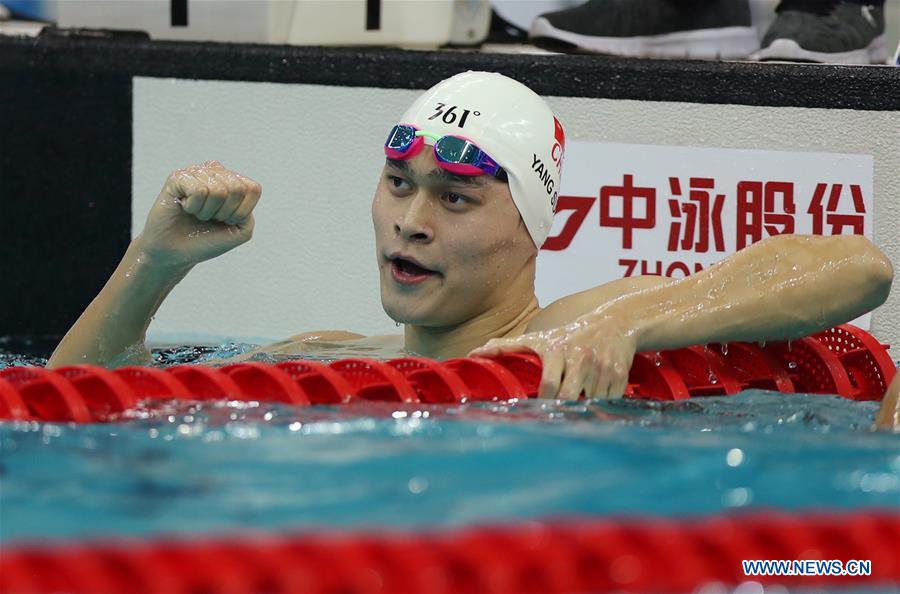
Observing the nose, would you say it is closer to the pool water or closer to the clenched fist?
the clenched fist

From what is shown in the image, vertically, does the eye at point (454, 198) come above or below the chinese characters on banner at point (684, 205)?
above

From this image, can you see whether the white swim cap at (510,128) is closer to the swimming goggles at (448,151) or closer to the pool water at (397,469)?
the swimming goggles at (448,151)

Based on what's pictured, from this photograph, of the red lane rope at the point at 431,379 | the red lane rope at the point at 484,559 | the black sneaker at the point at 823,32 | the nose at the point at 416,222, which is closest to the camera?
the red lane rope at the point at 484,559

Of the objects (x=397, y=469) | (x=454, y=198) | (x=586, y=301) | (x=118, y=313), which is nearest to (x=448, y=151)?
(x=454, y=198)

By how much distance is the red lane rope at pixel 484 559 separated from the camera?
4.15ft

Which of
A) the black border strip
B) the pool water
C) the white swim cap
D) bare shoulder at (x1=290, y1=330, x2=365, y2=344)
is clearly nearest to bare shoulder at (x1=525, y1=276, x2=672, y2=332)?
the white swim cap

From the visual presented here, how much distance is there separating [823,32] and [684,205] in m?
0.73

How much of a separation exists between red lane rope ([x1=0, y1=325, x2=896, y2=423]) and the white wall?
5.74 feet

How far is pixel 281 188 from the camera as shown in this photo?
405 centimetres

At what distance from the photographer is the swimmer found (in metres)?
2.29

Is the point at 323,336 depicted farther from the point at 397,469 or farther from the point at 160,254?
the point at 397,469

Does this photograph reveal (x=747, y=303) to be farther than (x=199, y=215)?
No

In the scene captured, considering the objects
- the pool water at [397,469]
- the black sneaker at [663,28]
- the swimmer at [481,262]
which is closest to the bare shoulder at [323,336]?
the swimmer at [481,262]

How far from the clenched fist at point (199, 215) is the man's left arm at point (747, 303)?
0.67m
